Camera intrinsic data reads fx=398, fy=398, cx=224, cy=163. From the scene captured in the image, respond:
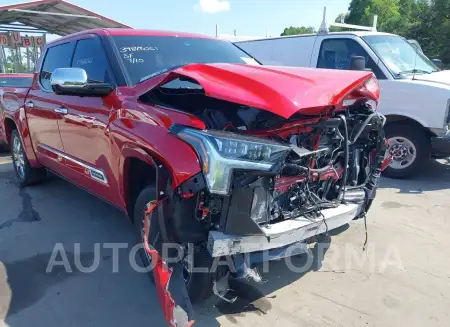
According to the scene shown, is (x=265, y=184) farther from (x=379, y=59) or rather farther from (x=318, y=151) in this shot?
(x=379, y=59)

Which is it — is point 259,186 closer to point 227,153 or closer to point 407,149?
point 227,153

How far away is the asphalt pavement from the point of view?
274 centimetres

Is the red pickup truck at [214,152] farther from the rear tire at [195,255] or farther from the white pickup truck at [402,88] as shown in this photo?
the white pickup truck at [402,88]

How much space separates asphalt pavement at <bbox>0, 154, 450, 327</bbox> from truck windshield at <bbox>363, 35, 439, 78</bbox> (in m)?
2.46

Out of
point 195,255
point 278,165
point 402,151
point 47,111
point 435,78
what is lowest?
point 402,151

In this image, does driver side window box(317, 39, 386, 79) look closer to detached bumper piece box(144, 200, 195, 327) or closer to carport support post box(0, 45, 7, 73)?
detached bumper piece box(144, 200, 195, 327)

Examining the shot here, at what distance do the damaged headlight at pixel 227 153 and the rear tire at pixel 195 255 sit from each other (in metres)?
0.49

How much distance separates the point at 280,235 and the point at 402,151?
164 inches

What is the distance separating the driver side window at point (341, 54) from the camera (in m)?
6.12

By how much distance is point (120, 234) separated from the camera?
3961mm

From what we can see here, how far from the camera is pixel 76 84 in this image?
10.1ft

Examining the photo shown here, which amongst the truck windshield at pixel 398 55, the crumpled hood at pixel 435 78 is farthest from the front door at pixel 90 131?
the crumpled hood at pixel 435 78

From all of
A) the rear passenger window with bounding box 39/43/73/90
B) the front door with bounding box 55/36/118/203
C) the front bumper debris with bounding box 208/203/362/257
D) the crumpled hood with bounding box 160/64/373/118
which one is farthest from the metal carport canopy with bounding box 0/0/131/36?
the front bumper debris with bounding box 208/203/362/257

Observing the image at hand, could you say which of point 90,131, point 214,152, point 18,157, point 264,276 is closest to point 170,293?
point 214,152
